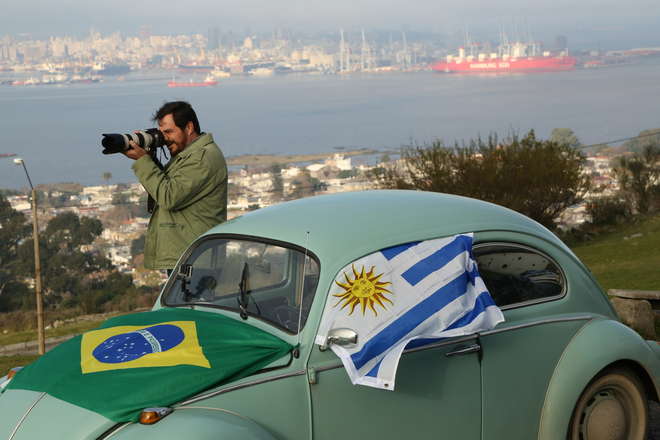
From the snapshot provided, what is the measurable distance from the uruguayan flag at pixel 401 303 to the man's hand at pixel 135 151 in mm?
2123

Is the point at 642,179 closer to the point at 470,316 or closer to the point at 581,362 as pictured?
the point at 581,362

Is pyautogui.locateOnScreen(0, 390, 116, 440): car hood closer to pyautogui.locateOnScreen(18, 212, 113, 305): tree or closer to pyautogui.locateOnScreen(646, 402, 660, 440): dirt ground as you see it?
pyautogui.locateOnScreen(646, 402, 660, 440): dirt ground

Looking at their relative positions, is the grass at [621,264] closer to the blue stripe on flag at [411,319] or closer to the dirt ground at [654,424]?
the dirt ground at [654,424]

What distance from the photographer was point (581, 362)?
4.32m

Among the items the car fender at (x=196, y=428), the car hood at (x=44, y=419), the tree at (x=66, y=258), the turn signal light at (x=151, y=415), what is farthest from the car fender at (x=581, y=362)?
the tree at (x=66, y=258)

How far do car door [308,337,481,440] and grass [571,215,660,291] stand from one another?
1098cm

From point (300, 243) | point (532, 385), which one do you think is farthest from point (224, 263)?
point (532, 385)

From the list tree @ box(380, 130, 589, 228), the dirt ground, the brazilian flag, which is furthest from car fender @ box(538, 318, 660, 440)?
tree @ box(380, 130, 589, 228)

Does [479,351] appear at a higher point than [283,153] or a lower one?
higher

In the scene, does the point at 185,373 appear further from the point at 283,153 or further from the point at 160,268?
the point at 283,153

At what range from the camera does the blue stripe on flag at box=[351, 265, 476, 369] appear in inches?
135

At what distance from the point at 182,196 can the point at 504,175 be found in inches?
1009

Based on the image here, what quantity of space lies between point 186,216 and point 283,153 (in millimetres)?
92803

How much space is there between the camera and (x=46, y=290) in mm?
41125
